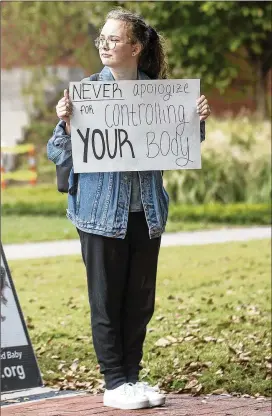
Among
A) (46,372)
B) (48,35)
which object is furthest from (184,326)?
(48,35)

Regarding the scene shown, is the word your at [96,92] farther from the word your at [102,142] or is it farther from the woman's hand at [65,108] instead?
the word your at [102,142]

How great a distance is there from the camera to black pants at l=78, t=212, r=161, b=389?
5305 mm

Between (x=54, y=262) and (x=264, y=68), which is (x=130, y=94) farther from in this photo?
(x=264, y=68)

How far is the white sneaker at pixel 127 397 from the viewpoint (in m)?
5.38

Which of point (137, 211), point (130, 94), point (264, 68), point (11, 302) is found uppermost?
point (264, 68)

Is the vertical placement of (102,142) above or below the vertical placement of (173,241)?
above

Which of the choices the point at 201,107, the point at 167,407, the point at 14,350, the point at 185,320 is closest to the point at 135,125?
the point at 201,107

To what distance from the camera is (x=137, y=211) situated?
17.4ft

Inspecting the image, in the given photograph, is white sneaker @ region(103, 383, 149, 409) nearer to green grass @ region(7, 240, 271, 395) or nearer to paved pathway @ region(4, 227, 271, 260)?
green grass @ region(7, 240, 271, 395)

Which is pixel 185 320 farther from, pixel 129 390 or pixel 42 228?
pixel 42 228

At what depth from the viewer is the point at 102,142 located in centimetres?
527

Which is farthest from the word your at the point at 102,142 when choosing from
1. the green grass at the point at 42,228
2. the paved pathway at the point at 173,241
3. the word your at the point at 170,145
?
the green grass at the point at 42,228

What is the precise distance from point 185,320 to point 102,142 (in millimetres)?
4188

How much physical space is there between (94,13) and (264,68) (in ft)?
15.9
